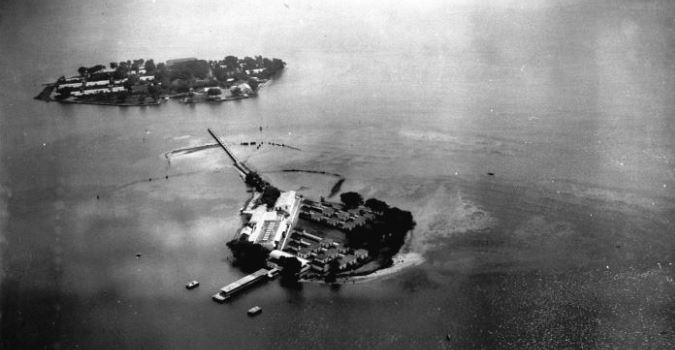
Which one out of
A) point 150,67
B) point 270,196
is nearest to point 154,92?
point 150,67

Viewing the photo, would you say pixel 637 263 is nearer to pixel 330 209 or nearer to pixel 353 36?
pixel 330 209

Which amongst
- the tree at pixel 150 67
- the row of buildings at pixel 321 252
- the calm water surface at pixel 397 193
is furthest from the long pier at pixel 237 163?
the tree at pixel 150 67

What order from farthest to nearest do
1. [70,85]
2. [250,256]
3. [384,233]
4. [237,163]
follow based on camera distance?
[70,85], [237,163], [384,233], [250,256]

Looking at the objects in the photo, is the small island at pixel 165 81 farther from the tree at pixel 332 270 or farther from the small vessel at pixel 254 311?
the small vessel at pixel 254 311

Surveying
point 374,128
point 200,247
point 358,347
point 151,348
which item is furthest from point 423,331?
point 374,128

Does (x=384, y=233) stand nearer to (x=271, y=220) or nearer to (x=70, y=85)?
(x=271, y=220)

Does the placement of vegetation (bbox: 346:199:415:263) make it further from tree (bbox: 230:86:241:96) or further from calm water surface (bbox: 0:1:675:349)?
tree (bbox: 230:86:241:96)
